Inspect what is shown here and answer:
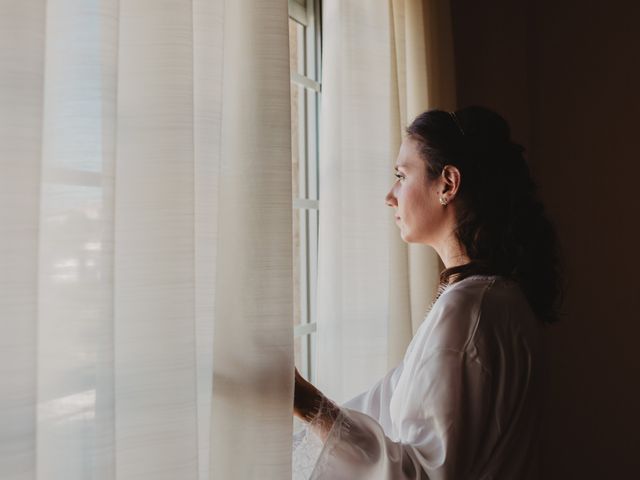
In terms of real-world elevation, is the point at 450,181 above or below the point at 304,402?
above

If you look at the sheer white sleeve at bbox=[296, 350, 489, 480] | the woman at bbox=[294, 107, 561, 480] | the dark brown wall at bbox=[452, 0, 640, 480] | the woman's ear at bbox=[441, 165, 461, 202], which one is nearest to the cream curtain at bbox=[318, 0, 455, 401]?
the woman at bbox=[294, 107, 561, 480]

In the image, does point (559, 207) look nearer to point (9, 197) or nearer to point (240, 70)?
point (240, 70)

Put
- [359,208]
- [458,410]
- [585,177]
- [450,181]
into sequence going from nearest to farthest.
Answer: [458,410] → [450,181] → [359,208] → [585,177]

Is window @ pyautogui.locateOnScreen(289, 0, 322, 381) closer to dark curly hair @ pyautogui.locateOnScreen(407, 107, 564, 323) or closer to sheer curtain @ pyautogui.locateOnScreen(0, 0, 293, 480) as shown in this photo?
dark curly hair @ pyautogui.locateOnScreen(407, 107, 564, 323)

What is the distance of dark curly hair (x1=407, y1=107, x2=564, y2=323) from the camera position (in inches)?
49.6

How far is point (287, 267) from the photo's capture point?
97 centimetres

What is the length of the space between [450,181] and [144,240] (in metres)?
0.70

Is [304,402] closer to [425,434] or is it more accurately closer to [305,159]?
[425,434]

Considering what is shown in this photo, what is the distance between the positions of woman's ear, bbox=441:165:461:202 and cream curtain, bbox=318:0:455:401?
28 cm

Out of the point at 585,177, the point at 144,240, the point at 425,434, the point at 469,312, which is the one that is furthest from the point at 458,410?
the point at 585,177

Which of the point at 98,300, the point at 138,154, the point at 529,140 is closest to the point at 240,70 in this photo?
the point at 138,154

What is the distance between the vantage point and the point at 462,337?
1.05 metres

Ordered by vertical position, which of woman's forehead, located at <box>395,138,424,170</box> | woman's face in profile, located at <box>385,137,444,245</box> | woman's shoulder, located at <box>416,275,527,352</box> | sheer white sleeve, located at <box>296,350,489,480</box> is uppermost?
woman's forehead, located at <box>395,138,424,170</box>

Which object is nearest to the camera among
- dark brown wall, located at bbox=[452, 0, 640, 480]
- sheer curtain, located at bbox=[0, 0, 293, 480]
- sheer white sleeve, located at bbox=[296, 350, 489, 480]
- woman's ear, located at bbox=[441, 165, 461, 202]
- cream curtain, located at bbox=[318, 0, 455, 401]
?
sheer curtain, located at bbox=[0, 0, 293, 480]
